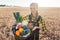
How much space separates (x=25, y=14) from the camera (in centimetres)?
137

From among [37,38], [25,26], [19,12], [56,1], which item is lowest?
[37,38]

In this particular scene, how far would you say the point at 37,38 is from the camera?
1359 millimetres

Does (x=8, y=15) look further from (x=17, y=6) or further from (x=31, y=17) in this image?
(x=31, y=17)

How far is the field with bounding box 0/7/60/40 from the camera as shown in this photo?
53.7 inches

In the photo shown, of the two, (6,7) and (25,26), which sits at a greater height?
(6,7)

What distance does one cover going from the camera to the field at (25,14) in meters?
1.36

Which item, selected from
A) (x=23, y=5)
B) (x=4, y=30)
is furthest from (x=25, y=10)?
(x=4, y=30)

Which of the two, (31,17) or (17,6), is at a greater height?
(17,6)

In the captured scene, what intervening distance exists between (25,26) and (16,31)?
0.34ft

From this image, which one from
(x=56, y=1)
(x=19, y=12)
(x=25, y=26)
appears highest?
(x=56, y=1)

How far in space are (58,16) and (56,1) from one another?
159mm

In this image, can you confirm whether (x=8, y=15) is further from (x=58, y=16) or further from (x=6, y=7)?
(x=58, y=16)

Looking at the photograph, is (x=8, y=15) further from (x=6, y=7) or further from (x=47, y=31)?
(x=47, y=31)

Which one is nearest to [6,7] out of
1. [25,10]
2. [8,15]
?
[8,15]
